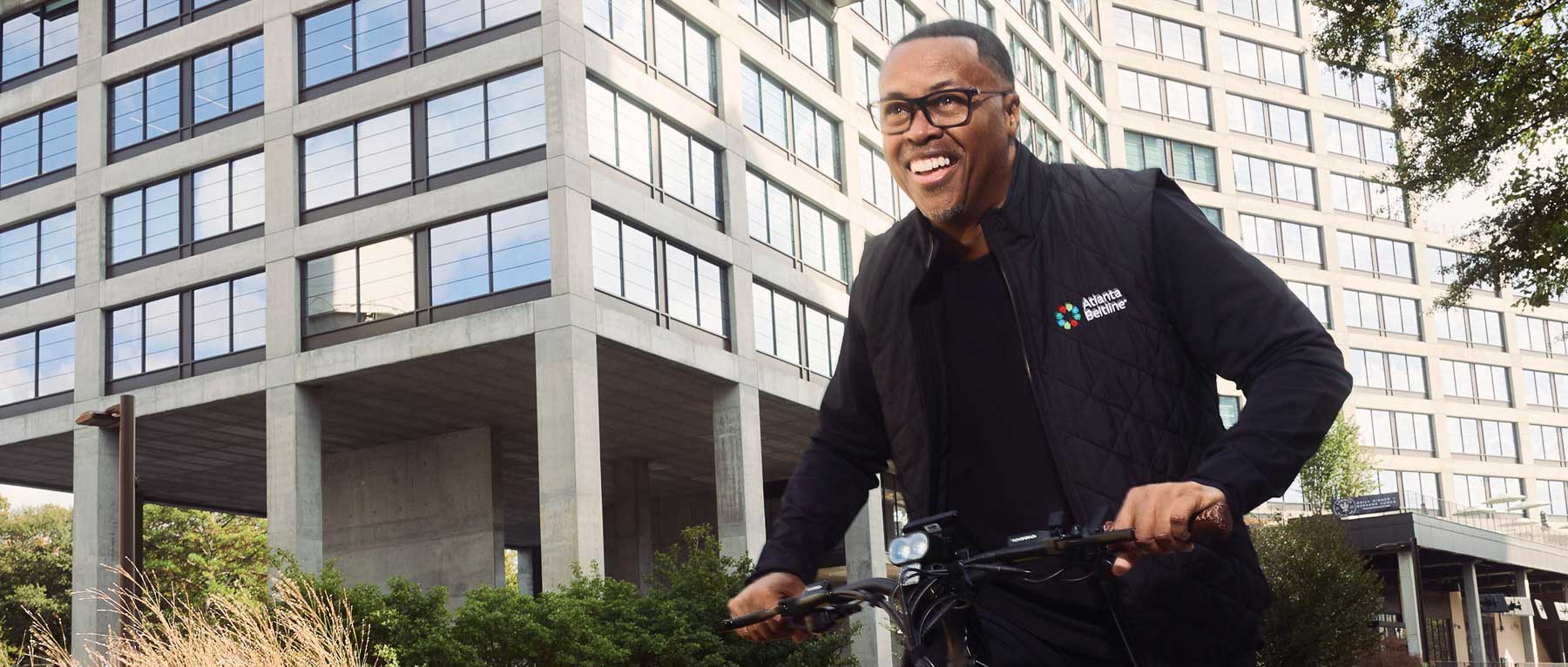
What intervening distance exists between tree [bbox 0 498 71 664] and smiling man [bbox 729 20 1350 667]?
200 feet

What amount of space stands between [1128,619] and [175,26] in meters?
37.4

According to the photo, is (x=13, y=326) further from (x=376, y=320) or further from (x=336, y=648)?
(x=336, y=648)

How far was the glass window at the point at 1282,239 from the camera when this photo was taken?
234 feet

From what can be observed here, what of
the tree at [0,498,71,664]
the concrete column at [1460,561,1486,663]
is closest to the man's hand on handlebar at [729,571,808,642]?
the tree at [0,498,71,664]

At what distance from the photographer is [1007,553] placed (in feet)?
7.54

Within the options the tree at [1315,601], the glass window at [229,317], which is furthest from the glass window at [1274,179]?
the glass window at [229,317]

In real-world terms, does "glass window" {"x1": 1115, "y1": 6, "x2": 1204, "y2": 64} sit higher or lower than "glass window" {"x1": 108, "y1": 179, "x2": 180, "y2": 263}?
higher

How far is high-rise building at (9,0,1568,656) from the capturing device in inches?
1241

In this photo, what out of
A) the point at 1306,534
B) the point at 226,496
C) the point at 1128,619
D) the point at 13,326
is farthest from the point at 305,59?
the point at 1128,619

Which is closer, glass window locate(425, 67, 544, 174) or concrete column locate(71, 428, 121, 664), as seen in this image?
glass window locate(425, 67, 544, 174)

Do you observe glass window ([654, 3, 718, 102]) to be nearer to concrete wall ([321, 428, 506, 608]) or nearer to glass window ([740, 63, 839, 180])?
glass window ([740, 63, 839, 180])

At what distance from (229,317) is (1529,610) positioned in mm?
58799

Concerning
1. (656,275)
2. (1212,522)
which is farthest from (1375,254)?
(1212,522)

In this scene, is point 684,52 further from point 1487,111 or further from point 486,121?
point 1487,111
